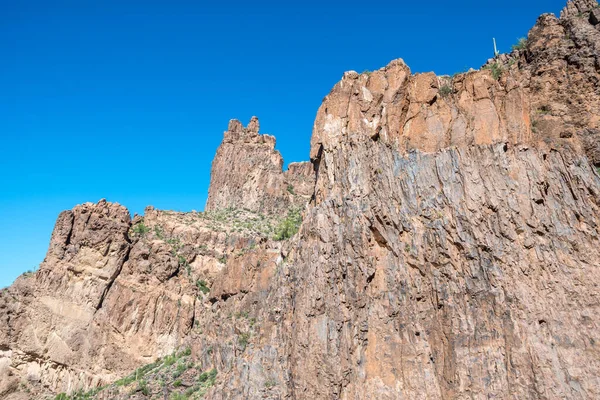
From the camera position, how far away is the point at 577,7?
31406 millimetres

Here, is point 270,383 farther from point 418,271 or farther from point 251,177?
point 251,177

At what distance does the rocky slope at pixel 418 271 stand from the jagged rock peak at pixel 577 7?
0.43 ft

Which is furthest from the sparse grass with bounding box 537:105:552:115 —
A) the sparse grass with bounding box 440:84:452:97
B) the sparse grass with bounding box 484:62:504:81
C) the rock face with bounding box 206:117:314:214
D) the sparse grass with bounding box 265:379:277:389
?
the rock face with bounding box 206:117:314:214

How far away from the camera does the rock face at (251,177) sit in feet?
211

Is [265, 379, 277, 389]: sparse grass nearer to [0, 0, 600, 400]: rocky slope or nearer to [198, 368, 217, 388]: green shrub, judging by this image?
[0, 0, 600, 400]: rocky slope

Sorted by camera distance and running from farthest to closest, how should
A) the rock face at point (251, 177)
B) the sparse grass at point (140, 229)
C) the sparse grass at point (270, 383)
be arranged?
the rock face at point (251, 177) → the sparse grass at point (140, 229) → the sparse grass at point (270, 383)

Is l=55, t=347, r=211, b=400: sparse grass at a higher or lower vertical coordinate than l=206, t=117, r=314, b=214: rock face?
lower

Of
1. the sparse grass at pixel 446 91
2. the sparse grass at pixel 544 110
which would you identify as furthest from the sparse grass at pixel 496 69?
the sparse grass at pixel 544 110

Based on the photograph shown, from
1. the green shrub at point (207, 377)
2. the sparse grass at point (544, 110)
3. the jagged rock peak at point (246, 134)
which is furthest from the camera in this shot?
the jagged rock peak at point (246, 134)

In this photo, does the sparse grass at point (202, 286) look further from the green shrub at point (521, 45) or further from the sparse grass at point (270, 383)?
the green shrub at point (521, 45)

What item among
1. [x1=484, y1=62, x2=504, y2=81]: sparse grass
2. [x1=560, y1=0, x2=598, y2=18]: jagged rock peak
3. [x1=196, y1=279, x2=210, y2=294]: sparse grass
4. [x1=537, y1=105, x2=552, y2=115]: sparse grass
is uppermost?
[x1=560, y1=0, x2=598, y2=18]: jagged rock peak

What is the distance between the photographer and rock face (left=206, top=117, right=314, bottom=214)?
64.2 metres

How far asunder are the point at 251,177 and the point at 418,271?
4250cm

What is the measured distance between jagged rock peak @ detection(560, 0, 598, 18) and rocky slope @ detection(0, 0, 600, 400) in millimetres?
132
